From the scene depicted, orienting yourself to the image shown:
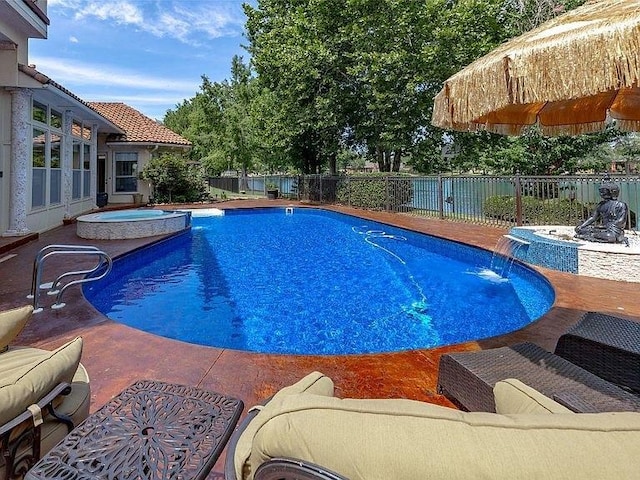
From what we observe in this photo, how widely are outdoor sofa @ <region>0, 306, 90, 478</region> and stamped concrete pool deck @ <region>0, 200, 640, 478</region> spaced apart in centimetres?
82

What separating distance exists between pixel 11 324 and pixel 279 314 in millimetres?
4034

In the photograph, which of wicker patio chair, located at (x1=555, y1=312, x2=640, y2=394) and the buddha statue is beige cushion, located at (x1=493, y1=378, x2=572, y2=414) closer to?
wicker patio chair, located at (x1=555, y1=312, x2=640, y2=394)

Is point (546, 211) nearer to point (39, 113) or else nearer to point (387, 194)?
point (387, 194)

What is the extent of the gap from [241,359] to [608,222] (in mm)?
6978

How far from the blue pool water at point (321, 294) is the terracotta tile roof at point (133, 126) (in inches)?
419

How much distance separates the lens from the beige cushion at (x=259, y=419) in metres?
1.21

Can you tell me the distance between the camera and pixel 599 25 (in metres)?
2.23

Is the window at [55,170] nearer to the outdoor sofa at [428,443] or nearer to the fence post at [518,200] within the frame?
the outdoor sofa at [428,443]

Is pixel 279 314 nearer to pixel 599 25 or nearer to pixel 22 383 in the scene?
pixel 22 383

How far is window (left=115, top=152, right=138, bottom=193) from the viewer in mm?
19594

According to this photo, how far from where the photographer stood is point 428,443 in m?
0.96

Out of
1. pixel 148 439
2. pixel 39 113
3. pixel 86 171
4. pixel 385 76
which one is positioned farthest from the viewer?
pixel 385 76

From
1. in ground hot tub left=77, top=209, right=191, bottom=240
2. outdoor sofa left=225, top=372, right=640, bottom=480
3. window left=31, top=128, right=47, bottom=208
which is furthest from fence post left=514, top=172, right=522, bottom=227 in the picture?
window left=31, top=128, right=47, bottom=208

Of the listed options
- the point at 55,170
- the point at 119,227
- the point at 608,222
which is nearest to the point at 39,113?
the point at 55,170
